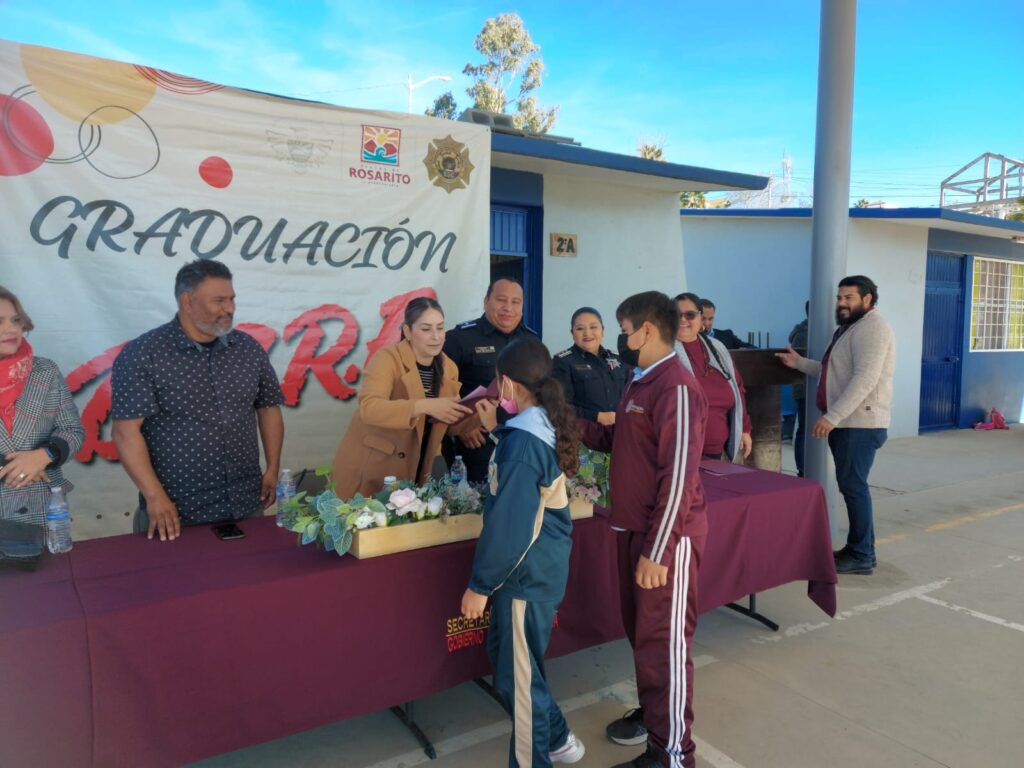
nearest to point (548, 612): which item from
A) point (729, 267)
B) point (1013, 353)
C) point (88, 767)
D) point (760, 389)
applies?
point (88, 767)

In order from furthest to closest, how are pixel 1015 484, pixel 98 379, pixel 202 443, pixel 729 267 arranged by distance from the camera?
pixel 729 267
pixel 1015 484
pixel 98 379
pixel 202 443

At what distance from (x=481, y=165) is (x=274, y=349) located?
1765 millimetres

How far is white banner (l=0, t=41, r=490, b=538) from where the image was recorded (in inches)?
126

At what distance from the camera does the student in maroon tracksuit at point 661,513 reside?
2240 mm

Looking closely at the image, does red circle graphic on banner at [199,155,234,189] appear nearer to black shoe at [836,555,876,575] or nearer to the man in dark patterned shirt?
the man in dark patterned shirt

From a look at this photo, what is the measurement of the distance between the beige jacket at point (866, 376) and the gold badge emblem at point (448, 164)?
2655mm

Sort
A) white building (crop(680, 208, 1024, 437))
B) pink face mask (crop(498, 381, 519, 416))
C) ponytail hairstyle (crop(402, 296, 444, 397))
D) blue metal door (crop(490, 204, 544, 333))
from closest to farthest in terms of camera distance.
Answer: pink face mask (crop(498, 381, 519, 416)) → ponytail hairstyle (crop(402, 296, 444, 397)) → blue metal door (crop(490, 204, 544, 333)) → white building (crop(680, 208, 1024, 437))

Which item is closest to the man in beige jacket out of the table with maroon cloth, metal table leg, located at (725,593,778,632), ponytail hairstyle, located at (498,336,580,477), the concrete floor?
the concrete floor

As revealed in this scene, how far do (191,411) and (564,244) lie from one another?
413 cm

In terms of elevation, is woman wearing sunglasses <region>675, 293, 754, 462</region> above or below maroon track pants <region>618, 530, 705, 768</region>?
above

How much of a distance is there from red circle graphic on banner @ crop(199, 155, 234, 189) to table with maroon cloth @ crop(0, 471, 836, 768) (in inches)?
78.5

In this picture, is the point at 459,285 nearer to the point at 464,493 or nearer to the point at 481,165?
the point at 481,165

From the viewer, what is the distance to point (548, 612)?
2.17 m

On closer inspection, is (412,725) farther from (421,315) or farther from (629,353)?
(629,353)
